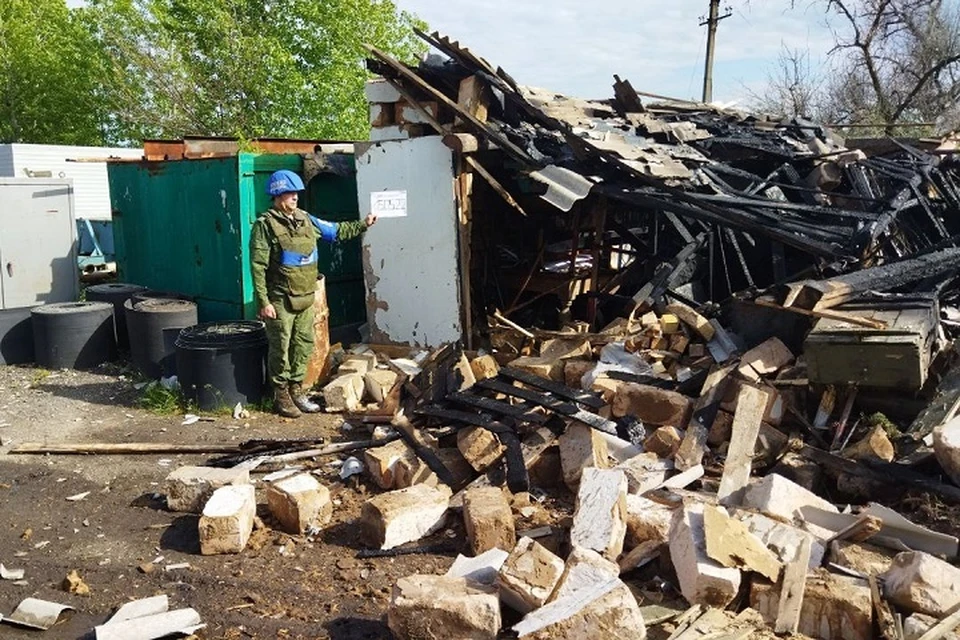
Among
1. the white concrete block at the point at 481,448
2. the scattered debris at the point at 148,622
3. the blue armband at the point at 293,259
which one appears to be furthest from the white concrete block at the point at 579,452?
the blue armband at the point at 293,259

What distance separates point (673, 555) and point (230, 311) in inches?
243

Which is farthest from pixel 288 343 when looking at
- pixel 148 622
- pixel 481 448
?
pixel 148 622

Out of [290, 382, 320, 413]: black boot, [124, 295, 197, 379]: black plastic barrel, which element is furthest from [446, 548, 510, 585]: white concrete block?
[124, 295, 197, 379]: black plastic barrel

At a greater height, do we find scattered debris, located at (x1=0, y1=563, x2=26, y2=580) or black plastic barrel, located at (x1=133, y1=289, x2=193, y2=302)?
black plastic barrel, located at (x1=133, y1=289, x2=193, y2=302)

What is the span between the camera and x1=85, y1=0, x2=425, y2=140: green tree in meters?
21.7

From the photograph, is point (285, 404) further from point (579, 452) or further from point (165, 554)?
point (579, 452)

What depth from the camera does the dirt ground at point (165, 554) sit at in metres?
3.94

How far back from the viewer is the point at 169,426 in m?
6.97

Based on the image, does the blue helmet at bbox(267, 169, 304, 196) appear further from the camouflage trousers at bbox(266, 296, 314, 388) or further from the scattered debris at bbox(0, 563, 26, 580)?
the scattered debris at bbox(0, 563, 26, 580)

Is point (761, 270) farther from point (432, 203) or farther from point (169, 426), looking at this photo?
point (169, 426)

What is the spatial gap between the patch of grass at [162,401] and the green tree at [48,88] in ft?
74.1

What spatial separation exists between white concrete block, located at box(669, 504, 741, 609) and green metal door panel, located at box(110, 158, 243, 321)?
5925mm

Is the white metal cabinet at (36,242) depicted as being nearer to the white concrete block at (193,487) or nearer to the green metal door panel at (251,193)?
the green metal door panel at (251,193)

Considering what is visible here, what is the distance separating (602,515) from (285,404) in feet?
12.5
